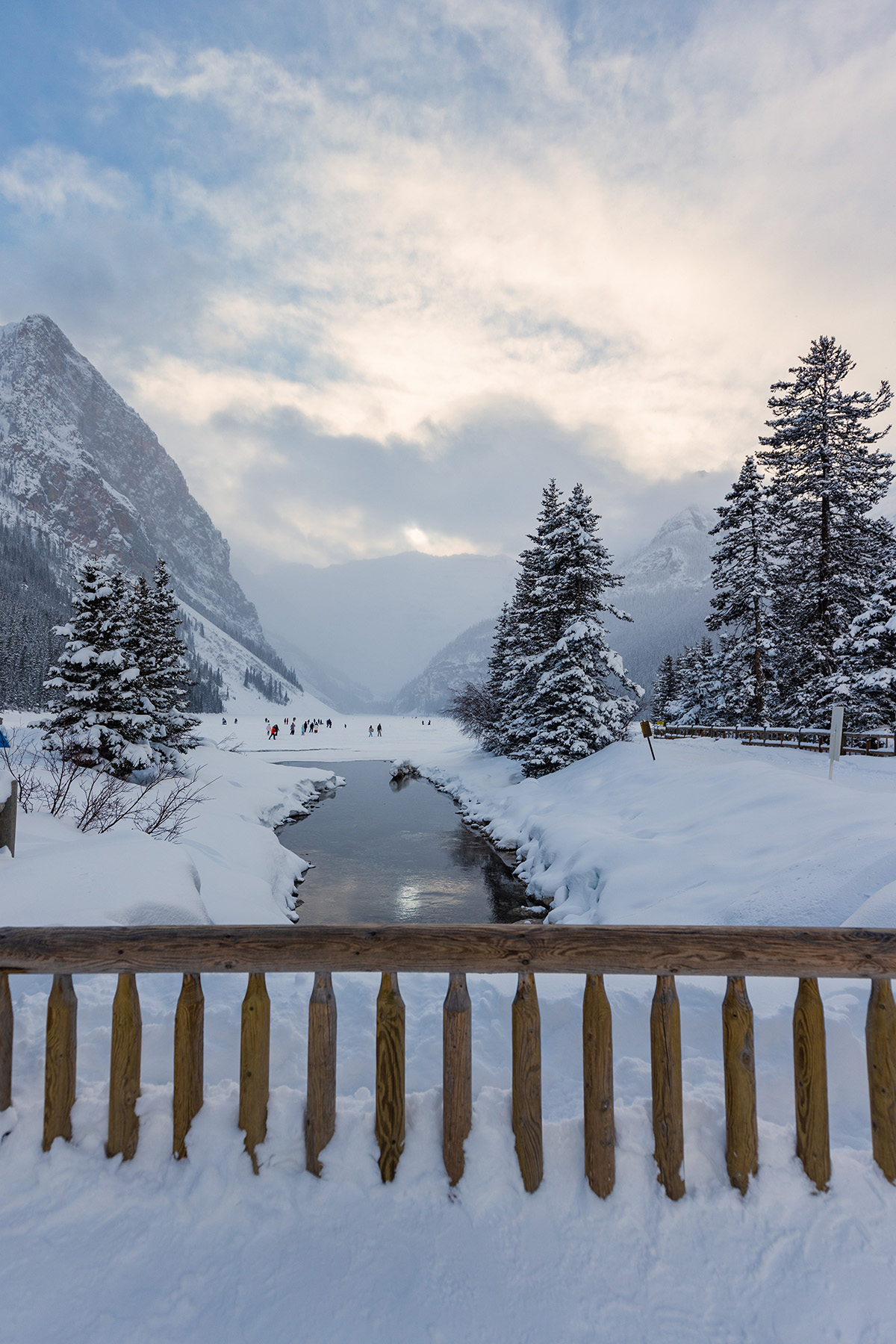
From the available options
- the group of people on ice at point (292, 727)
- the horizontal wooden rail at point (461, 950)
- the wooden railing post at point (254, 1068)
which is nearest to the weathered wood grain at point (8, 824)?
the horizontal wooden rail at point (461, 950)

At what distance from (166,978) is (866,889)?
5895 mm

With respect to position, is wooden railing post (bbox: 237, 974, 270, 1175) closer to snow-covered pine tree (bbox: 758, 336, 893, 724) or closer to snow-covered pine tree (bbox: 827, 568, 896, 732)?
snow-covered pine tree (bbox: 827, 568, 896, 732)

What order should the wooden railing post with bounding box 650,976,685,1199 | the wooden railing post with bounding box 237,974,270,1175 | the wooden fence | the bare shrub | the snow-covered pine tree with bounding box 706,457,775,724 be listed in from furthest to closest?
the bare shrub, the snow-covered pine tree with bounding box 706,457,775,724, the wooden fence, the wooden railing post with bounding box 237,974,270,1175, the wooden railing post with bounding box 650,976,685,1199

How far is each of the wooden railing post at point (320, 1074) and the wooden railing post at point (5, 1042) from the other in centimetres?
129

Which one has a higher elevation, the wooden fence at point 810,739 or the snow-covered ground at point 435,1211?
the wooden fence at point 810,739

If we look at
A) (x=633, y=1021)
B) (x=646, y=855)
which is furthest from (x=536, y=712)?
(x=633, y=1021)

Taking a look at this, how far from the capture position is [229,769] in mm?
26328

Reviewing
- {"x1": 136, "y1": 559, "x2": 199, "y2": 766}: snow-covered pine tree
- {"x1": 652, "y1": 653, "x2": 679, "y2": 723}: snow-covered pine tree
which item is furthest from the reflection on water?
{"x1": 652, "y1": 653, "x2": 679, "y2": 723}: snow-covered pine tree

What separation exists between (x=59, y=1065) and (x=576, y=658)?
20558 mm

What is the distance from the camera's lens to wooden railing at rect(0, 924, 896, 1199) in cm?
242

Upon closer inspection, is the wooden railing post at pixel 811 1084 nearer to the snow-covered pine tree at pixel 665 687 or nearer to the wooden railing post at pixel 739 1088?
the wooden railing post at pixel 739 1088

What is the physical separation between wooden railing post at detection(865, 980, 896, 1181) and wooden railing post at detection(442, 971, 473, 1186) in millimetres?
1648

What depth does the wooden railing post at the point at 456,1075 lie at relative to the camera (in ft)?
7.98

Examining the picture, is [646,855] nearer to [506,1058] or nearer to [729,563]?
[506,1058]
